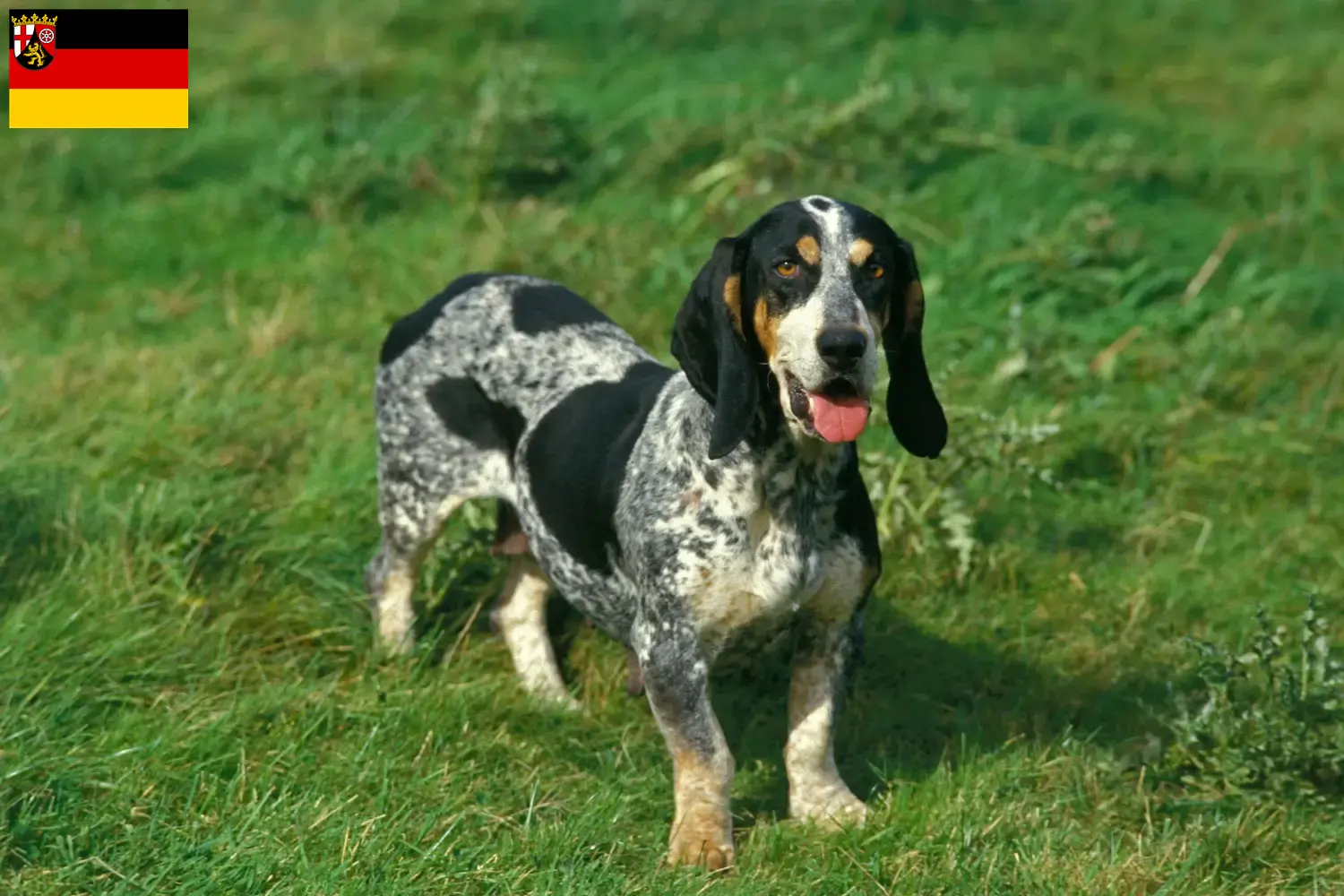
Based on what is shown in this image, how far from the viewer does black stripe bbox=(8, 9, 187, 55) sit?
10914 mm

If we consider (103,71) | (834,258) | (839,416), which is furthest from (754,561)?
(103,71)

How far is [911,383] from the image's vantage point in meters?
5.02

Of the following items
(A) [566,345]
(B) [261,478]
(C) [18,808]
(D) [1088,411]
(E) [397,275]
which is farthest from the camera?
(E) [397,275]

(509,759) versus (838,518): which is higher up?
(838,518)

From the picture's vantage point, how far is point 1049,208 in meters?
9.57

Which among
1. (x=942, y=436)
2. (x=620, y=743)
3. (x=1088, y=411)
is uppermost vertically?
(x=942, y=436)

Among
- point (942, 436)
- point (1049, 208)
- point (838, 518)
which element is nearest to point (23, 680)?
point (838, 518)

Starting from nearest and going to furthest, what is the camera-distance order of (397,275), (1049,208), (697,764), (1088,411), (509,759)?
(697,764) → (509,759) → (1088,411) → (397,275) → (1049,208)

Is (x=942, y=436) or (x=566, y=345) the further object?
(x=566, y=345)

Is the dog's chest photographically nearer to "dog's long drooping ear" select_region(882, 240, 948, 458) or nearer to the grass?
"dog's long drooping ear" select_region(882, 240, 948, 458)

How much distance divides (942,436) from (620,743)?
1.46 m

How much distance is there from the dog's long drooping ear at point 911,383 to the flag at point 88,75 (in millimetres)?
6738

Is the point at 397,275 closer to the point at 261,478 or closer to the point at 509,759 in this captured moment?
the point at 261,478

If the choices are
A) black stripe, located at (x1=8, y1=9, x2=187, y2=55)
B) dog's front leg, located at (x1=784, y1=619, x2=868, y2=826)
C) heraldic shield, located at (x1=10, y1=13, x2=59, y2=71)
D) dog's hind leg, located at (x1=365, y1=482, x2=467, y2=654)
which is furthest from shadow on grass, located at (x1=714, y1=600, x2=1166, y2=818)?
heraldic shield, located at (x1=10, y1=13, x2=59, y2=71)
